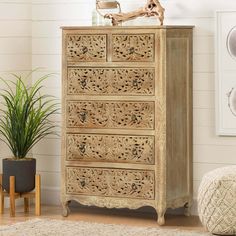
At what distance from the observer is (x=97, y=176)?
5.92 metres

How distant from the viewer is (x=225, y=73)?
5988 millimetres

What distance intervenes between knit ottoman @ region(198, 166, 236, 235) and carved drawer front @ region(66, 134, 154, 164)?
55 centimetres

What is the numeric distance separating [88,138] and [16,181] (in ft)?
2.05

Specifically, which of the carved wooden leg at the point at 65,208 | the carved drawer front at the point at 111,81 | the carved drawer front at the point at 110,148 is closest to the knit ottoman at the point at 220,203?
the carved drawer front at the point at 110,148

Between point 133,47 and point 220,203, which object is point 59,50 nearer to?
point 133,47

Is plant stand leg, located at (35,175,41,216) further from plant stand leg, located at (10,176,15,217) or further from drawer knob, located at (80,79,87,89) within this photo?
drawer knob, located at (80,79,87,89)

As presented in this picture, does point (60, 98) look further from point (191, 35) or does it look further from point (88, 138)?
point (191, 35)

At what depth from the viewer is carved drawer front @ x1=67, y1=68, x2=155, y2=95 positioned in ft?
18.8

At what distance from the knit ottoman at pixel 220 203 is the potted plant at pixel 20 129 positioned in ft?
4.61

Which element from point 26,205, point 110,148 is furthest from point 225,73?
point 26,205

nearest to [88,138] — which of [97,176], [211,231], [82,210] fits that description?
[97,176]

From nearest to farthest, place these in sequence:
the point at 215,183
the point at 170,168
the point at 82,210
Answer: the point at 215,183
the point at 170,168
the point at 82,210

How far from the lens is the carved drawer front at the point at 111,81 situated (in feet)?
18.8

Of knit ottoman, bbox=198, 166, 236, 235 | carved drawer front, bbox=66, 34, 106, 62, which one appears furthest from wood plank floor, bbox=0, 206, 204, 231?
carved drawer front, bbox=66, 34, 106, 62
